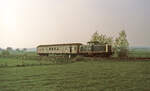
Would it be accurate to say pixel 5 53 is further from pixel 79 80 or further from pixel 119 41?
pixel 119 41

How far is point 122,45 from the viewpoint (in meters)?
2.89

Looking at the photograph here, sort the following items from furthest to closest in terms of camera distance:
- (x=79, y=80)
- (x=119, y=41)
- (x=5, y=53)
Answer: (x=5, y=53)
(x=119, y=41)
(x=79, y=80)

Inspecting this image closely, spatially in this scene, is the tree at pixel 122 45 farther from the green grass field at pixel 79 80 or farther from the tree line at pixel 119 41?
the green grass field at pixel 79 80

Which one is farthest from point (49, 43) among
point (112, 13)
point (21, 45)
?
point (112, 13)

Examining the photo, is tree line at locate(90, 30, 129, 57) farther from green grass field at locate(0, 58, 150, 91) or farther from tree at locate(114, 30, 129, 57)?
green grass field at locate(0, 58, 150, 91)

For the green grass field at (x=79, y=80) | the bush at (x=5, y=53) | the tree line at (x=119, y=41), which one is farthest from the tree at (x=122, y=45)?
the bush at (x=5, y=53)

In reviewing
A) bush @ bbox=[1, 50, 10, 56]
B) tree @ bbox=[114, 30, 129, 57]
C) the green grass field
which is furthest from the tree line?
bush @ bbox=[1, 50, 10, 56]

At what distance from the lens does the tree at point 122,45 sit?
2760 millimetres

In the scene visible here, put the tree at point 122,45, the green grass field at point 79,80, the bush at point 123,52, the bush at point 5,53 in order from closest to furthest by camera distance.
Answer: the green grass field at point 79,80, the tree at point 122,45, the bush at point 123,52, the bush at point 5,53

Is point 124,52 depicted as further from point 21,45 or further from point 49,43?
point 21,45

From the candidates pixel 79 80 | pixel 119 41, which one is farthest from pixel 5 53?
pixel 119 41

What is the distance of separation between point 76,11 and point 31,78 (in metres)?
1.21

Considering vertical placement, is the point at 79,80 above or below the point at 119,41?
below

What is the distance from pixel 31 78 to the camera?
8.61 feet
